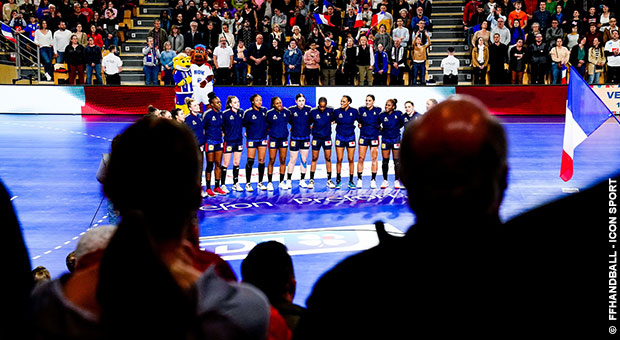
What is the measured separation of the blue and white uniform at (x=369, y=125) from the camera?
13.8m

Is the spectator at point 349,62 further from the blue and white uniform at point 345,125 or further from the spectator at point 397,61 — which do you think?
the blue and white uniform at point 345,125

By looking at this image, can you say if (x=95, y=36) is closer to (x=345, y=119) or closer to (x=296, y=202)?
(x=345, y=119)

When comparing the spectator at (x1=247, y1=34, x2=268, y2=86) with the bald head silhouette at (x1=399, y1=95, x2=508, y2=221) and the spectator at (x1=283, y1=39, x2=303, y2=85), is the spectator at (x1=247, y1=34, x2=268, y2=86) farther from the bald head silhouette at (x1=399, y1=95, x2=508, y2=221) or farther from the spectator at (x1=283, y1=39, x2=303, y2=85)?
the bald head silhouette at (x1=399, y1=95, x2=508, y2=221)

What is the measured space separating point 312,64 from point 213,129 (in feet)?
32.0

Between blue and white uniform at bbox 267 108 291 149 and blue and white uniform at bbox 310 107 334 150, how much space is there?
0.56 meters

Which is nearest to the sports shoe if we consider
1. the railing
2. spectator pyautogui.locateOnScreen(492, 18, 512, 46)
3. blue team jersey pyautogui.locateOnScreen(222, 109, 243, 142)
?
blue team jersey pyautogui.locateOnScreen(222, 109, 243, 142)

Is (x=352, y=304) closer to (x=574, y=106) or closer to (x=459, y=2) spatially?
(x=574, y=106)

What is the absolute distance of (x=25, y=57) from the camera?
81.6 feet

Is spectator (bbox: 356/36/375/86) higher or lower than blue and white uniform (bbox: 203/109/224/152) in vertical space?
higher

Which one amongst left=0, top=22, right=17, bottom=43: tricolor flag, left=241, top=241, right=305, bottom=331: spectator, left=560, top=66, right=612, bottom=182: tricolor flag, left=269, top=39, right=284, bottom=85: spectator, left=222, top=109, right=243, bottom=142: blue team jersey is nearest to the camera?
left=241, top=241, right=305, bottom=331: spectator

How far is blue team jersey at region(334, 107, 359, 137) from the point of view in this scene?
13.8 m

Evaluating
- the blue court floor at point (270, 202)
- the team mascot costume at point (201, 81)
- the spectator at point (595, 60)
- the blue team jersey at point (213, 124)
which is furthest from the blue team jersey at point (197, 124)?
the spectator at point (595, 60)

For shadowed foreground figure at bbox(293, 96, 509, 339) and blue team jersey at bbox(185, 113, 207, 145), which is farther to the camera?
blue team jersey at bbox(185, 113, 207, 145)

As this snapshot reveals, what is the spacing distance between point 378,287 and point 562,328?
429 mm
